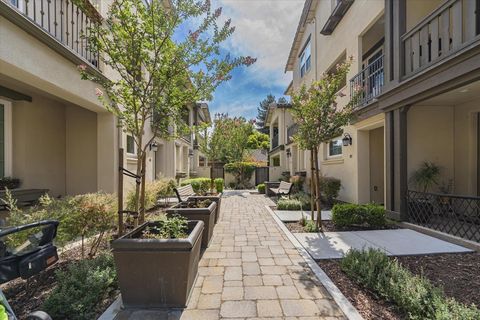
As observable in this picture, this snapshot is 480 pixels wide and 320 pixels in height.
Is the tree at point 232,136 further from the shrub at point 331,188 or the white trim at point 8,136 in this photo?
the white trim at point 8,136

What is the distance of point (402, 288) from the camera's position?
301cm

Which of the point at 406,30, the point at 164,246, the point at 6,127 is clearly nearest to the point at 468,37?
the point at 406,30

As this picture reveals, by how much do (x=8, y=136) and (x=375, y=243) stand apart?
365 inches

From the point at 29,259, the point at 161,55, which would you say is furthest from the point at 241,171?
the point at 29,259

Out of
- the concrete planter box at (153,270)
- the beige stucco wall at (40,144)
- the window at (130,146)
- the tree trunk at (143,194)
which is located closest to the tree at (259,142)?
the window at (130,146)

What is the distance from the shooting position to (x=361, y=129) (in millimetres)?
9109

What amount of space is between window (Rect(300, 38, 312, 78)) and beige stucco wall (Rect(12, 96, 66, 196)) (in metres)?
13.0

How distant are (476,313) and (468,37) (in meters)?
4.83

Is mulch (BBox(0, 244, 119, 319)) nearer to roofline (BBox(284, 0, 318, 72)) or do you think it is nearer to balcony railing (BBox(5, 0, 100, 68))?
balcony railing (BBox(5, 0, 100, 68))

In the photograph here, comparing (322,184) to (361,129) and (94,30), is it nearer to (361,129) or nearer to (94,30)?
(361,129)

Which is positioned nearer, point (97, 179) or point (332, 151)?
point (97, 179)

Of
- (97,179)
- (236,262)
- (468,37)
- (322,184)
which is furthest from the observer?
(322,184)

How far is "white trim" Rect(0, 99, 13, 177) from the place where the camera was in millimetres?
6664

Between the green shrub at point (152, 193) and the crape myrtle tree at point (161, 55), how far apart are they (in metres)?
2.57
